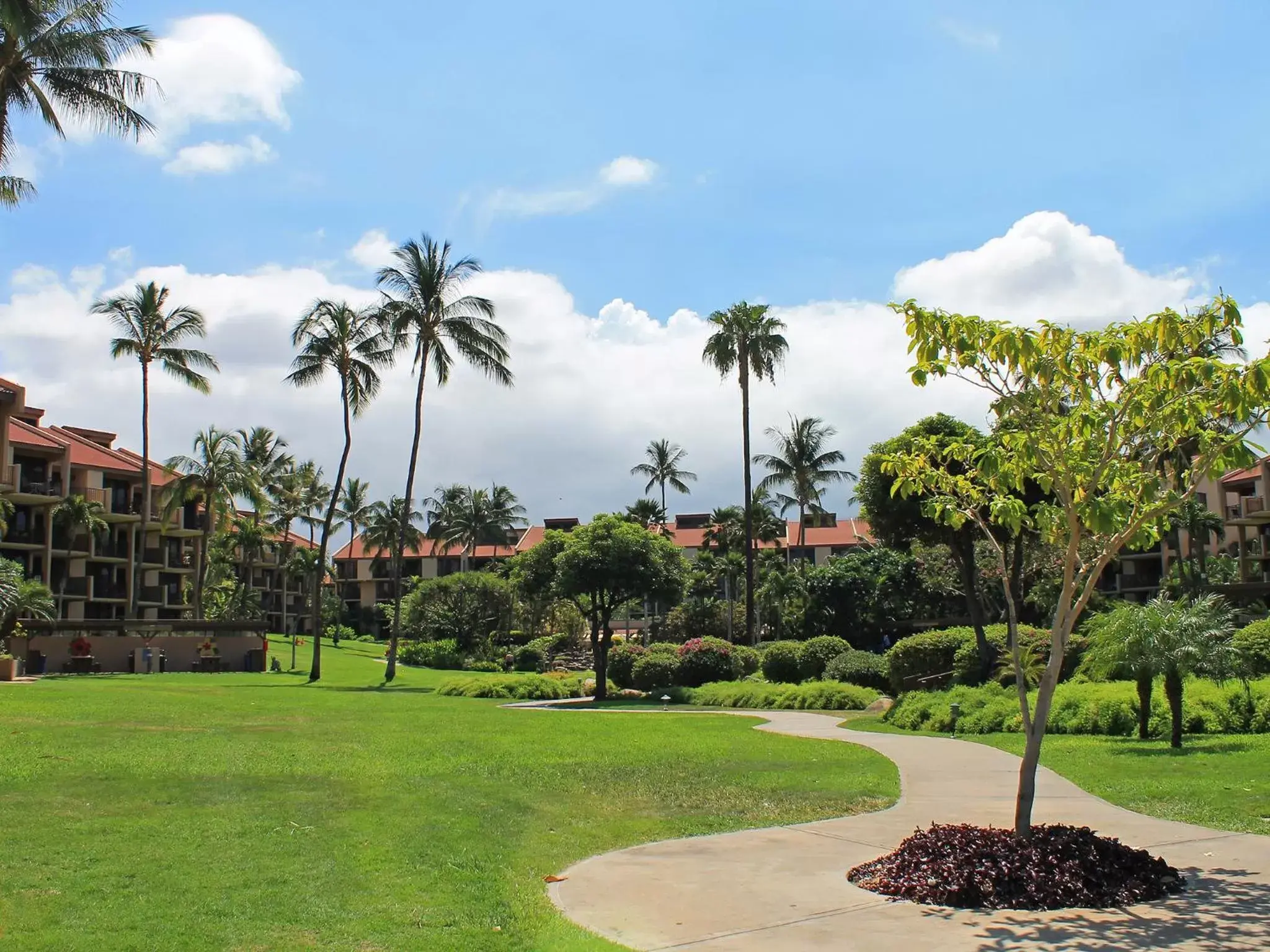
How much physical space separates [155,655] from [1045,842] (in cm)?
4496

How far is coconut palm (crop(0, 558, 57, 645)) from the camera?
33.2m

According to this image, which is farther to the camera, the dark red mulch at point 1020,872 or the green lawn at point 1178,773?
the green lawn at point 1178,773

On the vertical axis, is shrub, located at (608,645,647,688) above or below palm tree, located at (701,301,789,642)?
below

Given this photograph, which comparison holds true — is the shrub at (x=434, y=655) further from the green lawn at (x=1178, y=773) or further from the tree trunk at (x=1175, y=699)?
the tree trunk at (x=1175, y=699)

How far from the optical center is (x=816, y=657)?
112ft

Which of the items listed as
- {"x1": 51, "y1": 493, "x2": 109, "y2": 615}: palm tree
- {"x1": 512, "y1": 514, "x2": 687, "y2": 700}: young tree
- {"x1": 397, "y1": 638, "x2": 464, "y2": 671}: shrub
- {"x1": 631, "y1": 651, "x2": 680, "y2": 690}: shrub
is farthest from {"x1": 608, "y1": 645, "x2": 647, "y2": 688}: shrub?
{"x1": 51, "y1": 493, "x2": 109, "y2": 615}: palm tree

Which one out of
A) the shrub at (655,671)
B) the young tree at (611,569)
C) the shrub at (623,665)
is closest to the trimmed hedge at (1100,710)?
the young tree at (611,569)

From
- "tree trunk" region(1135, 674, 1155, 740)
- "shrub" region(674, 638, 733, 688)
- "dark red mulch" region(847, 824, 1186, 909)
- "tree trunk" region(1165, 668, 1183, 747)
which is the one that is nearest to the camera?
"dark red mulch" region(847, 824, 1186, 909)

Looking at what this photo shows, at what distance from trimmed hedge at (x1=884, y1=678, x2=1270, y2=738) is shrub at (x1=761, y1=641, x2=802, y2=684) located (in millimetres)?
11677

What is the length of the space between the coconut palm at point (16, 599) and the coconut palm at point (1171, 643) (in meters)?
30.2

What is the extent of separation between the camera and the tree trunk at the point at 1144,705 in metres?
16.7

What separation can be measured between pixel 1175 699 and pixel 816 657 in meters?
18.8

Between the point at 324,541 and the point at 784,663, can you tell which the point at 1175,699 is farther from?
the point at 324,541

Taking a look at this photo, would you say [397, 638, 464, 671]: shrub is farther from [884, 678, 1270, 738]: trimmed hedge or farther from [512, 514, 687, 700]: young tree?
[884, 678, 1270, 738]: trimmed hedge
